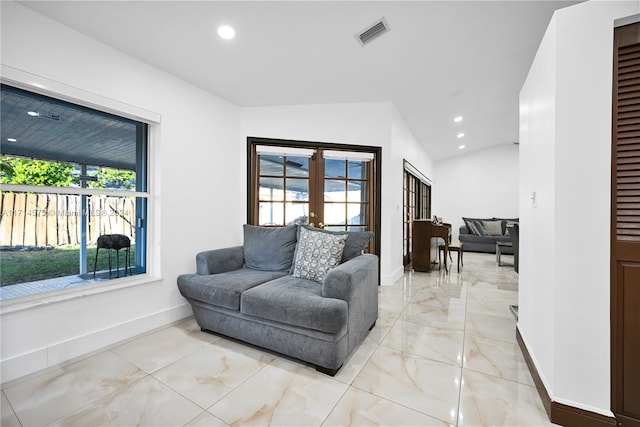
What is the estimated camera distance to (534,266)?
1.81 metres

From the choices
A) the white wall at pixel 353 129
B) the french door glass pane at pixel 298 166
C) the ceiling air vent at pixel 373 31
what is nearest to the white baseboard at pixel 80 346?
the french door glass pane at pixel 298 166

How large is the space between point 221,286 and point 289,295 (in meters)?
0.66

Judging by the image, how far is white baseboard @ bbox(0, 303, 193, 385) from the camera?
5.80ft

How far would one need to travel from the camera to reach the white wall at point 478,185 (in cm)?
799

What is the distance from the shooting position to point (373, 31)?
2.31 meters

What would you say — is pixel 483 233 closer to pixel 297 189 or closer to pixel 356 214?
pixel 356 214

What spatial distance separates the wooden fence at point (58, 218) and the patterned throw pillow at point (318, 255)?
167 cm

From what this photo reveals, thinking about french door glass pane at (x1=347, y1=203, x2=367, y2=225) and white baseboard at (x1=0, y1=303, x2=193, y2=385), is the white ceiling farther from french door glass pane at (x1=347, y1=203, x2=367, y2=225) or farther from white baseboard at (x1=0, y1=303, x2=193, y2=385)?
white baseboard at (x1=0, y1=303, x2=193, y2=385)

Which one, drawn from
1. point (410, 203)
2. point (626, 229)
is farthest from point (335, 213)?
point (626, 229)

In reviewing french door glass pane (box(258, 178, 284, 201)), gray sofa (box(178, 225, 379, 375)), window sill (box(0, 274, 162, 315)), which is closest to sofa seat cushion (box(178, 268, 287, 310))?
gray sofa (box(178, 225, 379, 375))

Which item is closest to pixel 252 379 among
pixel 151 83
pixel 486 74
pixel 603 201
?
pixel 603 201

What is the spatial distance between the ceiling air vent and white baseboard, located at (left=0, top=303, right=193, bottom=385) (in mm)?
3113

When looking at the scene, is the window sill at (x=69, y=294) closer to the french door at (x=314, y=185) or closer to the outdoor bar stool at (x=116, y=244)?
the outdoor bar stool at (x=116, y=244)

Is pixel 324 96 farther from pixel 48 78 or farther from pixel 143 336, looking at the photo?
pixel 143 336
